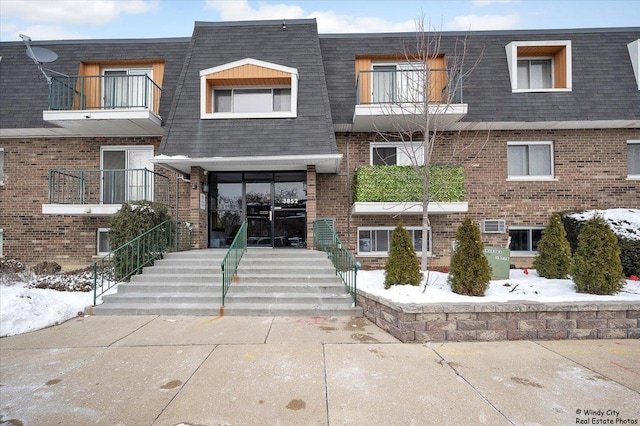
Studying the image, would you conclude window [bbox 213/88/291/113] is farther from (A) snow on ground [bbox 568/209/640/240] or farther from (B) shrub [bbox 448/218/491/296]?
(A) snow on ground [bbox 568/209/640/240]

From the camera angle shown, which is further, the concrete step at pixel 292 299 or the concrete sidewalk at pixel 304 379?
the concrete step at pixel 292 299

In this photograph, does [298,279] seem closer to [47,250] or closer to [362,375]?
[362,375]

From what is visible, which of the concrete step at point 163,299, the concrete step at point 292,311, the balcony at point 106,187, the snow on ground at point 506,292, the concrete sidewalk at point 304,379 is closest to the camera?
the concrete sidewalk at point 304,379

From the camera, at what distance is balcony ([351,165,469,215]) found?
9.87 meters

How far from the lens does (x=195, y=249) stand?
10.1 m

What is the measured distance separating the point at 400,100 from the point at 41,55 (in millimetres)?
10533

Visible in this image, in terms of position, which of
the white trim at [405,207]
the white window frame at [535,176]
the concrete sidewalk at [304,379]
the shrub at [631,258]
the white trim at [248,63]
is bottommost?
the concrete sidewalk at [304,379]

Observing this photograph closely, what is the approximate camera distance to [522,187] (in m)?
10.9

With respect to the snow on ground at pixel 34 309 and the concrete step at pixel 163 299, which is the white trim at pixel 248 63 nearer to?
the concrete step at pixel 163 299

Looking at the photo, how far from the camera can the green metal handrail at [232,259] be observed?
7.30 m

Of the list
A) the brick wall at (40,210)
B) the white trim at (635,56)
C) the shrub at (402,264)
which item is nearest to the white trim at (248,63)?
the brick wall at (40,210)

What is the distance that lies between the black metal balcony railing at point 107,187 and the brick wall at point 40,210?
0.28 metres

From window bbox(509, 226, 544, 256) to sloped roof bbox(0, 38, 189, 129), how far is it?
1099 cm

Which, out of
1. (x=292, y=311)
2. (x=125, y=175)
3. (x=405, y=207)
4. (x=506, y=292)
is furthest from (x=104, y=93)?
(x=506, y=292)
